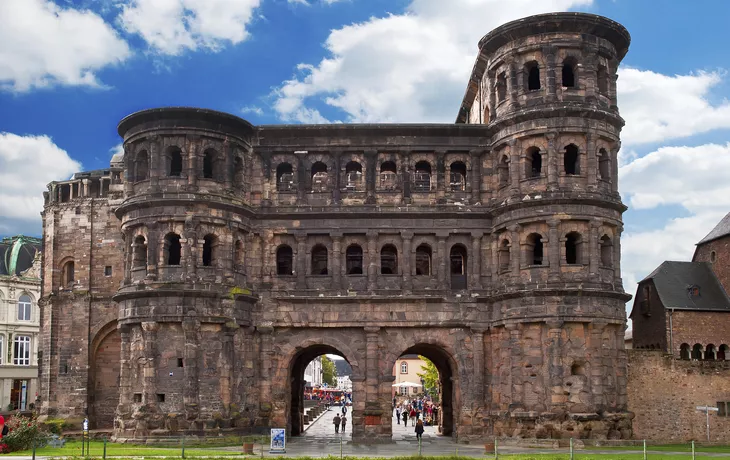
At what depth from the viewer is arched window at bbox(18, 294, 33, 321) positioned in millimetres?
82188

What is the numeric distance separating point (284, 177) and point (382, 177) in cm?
519

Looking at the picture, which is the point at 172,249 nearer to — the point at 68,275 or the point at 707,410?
the point at 68,275

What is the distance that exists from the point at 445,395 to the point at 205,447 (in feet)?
53.5

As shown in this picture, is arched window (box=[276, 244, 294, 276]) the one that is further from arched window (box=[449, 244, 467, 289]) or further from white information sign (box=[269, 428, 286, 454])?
white information sign (box=[269, 428, 286, 454])

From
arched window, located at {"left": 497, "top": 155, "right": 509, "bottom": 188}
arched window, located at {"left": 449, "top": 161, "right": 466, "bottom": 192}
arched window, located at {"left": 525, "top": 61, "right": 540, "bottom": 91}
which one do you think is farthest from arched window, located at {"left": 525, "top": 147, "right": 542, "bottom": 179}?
arched window, located at {"left": 449, "top": 161, "right": 466, "bottom": 192}

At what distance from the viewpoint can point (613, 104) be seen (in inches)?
1783

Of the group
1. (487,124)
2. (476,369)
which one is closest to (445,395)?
(476,369)

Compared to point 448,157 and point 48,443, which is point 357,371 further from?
point 48,443

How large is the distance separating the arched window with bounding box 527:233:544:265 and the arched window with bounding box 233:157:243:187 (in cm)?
1477

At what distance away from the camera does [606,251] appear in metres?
43.9

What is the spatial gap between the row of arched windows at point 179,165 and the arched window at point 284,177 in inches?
86.2

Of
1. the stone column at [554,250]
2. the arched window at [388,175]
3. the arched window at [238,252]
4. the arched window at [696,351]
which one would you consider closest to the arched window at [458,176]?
the arched window at [388,175]

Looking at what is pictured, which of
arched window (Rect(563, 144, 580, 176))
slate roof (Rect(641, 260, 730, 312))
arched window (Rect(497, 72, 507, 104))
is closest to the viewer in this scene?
arched window (Rect(563, 144, 580, 176))

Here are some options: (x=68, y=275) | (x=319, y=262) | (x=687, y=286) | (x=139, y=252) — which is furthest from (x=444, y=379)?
(x=68, y=275)
